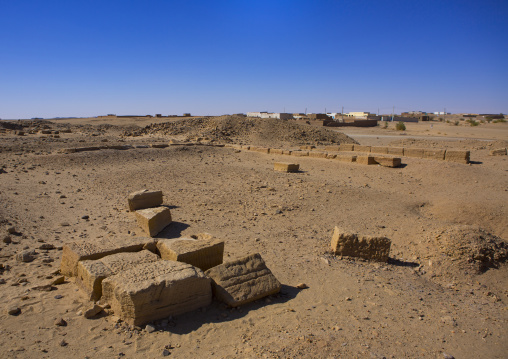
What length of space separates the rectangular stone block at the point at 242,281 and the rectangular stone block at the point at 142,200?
3.84m

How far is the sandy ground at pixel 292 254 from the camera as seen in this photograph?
11.0 ft

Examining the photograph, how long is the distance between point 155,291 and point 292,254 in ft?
8.93

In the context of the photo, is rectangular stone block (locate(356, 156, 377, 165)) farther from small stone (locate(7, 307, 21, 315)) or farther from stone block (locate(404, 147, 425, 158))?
small stone (locate(7, 307, 21, 315))

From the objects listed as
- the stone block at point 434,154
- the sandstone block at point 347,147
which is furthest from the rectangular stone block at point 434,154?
the sandstone block at point 347,147

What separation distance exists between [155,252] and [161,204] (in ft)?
10.6

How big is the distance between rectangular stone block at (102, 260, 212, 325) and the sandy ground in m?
0.12

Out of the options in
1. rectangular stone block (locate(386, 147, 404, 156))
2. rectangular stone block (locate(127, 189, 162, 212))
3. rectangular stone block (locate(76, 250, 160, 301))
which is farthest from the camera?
rectangular stone block (locate(386, 147, 404, 156))

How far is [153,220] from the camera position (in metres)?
6.30

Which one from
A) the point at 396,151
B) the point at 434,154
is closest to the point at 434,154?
the point at 434,154

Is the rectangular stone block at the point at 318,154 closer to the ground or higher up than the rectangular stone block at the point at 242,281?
A: higher up

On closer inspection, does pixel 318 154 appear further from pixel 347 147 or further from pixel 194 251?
pixel 194 251

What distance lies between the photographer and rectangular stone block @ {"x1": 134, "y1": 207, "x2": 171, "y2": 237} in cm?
625

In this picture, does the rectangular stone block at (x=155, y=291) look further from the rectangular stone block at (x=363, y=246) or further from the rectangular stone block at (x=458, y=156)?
the rectangular stone block at (x=458, y=156)

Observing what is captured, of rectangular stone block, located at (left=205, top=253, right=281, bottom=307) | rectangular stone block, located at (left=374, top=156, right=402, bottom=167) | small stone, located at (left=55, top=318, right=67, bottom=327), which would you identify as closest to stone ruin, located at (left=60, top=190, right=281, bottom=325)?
rectangular stone block, located at (left=205, top=253, right=281, bottom=307)
